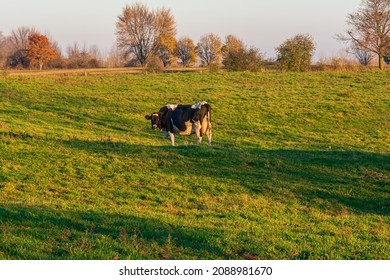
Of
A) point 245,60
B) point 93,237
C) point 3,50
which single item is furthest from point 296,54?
point 3,50

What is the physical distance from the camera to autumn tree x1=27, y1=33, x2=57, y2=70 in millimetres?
85938

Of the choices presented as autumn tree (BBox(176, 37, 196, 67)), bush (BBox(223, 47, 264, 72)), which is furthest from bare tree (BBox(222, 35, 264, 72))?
autumn tree (BBox(176, 37, 196, 67))

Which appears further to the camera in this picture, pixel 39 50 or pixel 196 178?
pixel 39 50

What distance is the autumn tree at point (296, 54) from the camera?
51.7m

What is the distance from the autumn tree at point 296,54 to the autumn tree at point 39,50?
4981 cm

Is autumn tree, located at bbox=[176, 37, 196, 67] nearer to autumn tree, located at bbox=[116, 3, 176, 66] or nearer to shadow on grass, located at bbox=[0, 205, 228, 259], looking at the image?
autumn tree, located at bbox=[116, 3, 176, 66]

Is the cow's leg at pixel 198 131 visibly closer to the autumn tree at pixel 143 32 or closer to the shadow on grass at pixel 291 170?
the shadow on grass at pixel 291 170

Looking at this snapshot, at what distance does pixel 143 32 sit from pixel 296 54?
1724 inches

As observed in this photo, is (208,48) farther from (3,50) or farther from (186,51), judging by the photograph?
(3,50)

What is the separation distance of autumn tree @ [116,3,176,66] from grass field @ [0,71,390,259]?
54.6m

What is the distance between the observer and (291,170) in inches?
642

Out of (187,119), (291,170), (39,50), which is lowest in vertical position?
(291,170)

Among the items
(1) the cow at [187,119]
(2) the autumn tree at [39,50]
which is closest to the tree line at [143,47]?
(2) the autumn tree at [39,50]

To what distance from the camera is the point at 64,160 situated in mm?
16672
